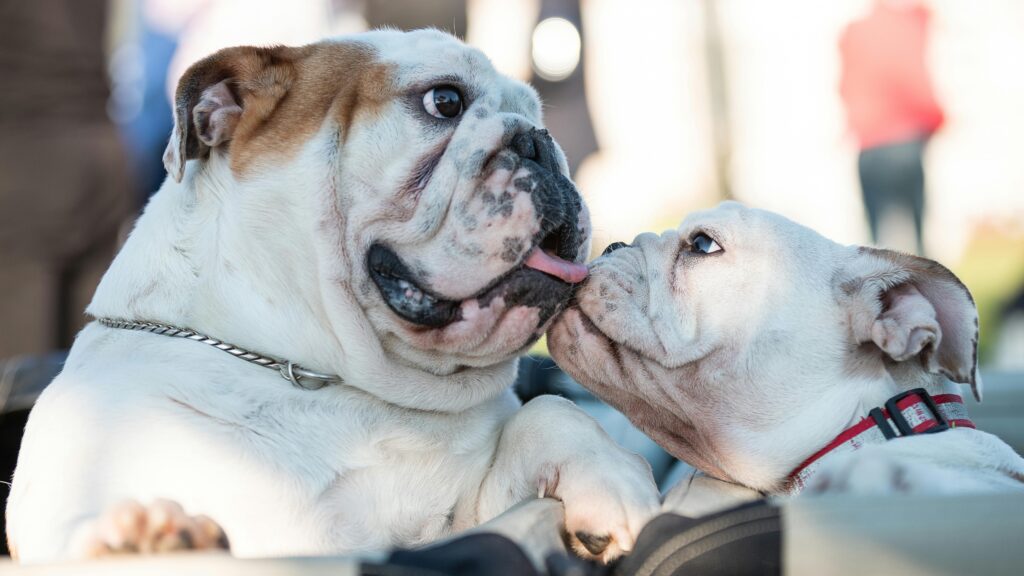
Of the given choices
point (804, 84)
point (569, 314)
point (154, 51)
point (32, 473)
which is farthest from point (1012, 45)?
point (32, 473)

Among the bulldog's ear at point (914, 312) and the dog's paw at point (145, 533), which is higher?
the bulldog's ear at point (914, 312)

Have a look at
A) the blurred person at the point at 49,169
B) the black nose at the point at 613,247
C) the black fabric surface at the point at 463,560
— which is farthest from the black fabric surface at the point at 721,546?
the blurred person at the point at 49,169

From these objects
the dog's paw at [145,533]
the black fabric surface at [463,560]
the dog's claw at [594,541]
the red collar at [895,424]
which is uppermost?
the black fabric surface at [463,560]

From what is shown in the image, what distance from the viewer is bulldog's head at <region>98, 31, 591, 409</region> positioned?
228cm

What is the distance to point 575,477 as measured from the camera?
2.08 m

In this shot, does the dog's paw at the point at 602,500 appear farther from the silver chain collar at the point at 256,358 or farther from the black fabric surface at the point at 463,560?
the silver chain collar at the point at 256,358

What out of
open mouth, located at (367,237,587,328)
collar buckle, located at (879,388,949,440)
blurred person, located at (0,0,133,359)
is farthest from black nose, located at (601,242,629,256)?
blurred person, located at (0,0,133,359)

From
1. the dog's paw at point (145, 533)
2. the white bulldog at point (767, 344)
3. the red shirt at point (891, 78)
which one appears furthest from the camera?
the red shirt at point (891, 78)

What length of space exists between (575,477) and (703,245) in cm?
74

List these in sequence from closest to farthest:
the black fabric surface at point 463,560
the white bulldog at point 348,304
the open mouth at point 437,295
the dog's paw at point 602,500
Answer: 1. the black fabric surface at point 463,560
2. the dog's paw at point 602,500
3. the white bulldog at point 348,304
4. the open mouth at point 437,295

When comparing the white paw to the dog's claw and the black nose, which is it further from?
the black nose

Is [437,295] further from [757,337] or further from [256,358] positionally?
[757,337]

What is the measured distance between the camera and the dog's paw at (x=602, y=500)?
Answer: 6.34ft

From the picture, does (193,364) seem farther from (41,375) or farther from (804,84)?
(804,84)
